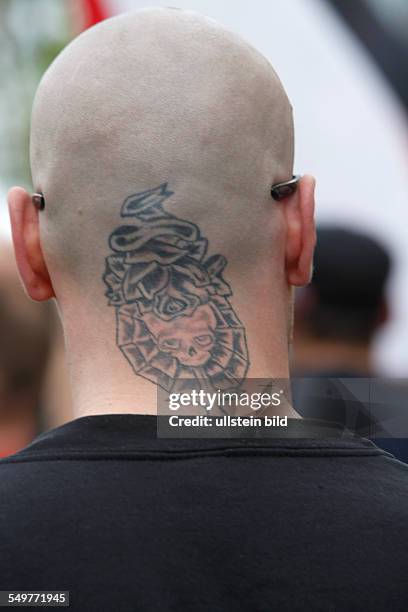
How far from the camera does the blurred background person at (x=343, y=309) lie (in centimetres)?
369

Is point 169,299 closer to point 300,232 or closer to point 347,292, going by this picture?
point 300,232

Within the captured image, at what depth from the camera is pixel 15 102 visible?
13.3m

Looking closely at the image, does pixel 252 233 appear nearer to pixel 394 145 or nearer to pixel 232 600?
pixel 232 600

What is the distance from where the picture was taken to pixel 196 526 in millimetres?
1632

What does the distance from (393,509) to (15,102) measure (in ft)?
40.0

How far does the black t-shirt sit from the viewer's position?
1.60 meters

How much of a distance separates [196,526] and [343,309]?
2171 mm

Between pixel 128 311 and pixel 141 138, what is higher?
pixel 141 138

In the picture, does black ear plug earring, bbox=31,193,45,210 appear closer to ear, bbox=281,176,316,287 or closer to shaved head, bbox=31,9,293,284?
shaved head, bbox=31,9,293,284

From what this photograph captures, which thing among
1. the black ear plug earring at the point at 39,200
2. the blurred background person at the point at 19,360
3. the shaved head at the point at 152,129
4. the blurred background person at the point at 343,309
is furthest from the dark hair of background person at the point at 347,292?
the black ear plug earring at the point at 39,200

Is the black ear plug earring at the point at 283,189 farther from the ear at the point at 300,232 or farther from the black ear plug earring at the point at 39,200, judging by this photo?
the black ear plug earring at the point at 39,200

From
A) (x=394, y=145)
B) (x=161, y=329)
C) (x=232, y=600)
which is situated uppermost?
(x=394, y=145)

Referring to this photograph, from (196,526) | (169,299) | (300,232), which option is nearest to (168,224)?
(169,299)

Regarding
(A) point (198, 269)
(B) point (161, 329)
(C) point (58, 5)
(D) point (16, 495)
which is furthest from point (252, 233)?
(C) point (58, 5)
